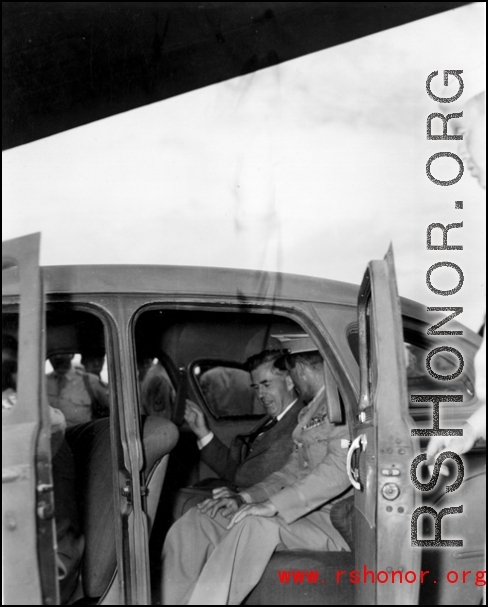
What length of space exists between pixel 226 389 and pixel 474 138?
2.30 meters

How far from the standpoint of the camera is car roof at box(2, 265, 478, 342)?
91.4 inches

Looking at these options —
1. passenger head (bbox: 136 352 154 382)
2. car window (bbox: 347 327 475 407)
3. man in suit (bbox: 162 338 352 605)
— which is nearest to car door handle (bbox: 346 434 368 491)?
man in suit (bbox: 162 338 352 605)

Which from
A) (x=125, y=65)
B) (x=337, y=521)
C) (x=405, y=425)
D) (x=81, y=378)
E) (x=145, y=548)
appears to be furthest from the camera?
(x=81, y=378)

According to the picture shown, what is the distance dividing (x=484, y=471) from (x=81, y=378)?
1.92m

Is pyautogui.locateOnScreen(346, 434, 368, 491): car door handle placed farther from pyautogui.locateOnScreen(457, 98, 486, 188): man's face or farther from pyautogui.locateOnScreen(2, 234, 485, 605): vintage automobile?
pyautogui.locateOnScreen(457, 98, 486, 188): man's face

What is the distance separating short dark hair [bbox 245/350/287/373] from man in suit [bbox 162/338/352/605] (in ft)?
1.54

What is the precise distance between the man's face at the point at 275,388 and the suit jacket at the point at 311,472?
41cm

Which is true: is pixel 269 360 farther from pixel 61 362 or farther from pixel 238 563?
pixel 238 563

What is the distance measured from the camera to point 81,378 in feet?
10.5

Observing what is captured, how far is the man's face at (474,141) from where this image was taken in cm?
206

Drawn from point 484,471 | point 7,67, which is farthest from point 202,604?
point 7,67

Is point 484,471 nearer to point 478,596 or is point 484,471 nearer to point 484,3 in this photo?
point 478,596

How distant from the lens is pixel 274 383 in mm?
3502

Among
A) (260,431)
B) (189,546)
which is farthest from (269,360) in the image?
(189,546)
